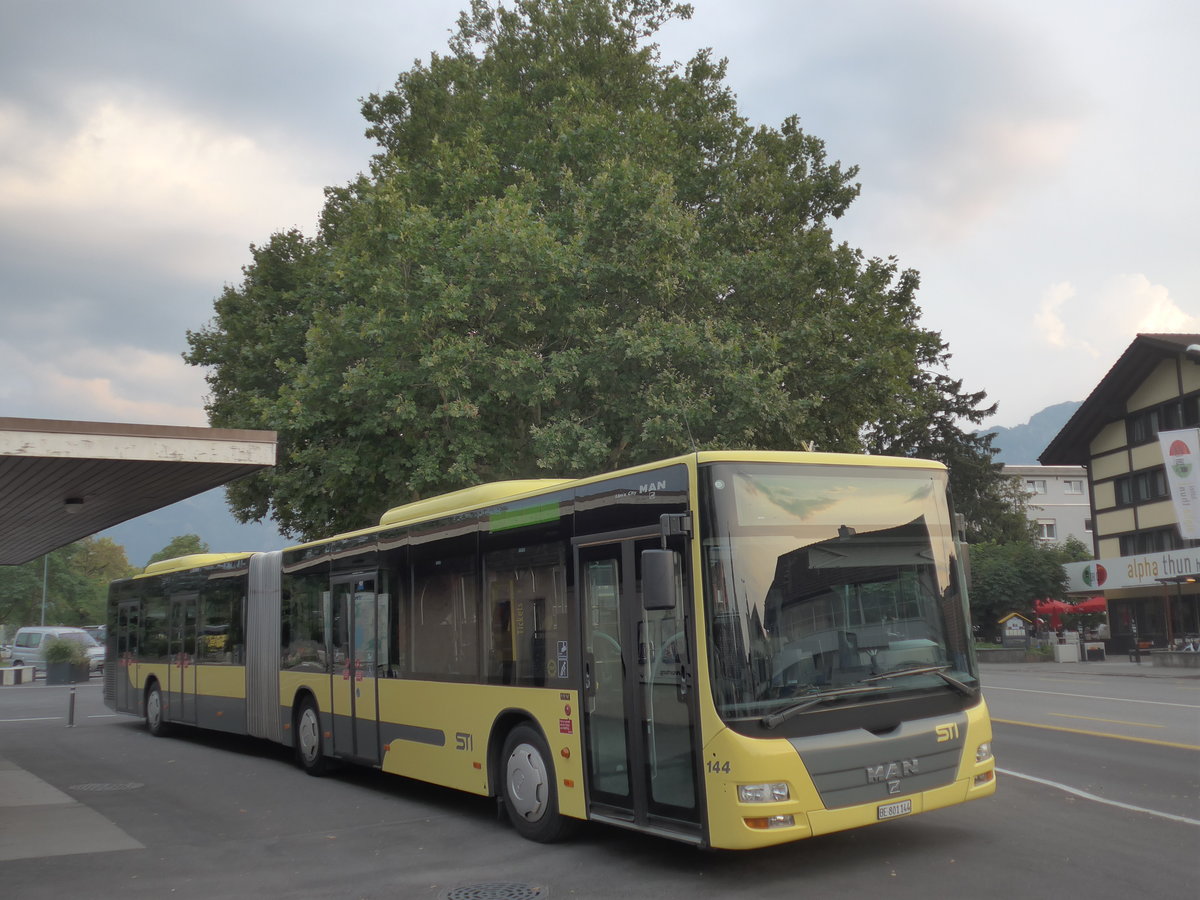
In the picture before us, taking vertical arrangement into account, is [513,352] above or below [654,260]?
below

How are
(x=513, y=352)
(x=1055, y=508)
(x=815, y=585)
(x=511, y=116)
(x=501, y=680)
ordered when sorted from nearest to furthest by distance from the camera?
(x=815, y=585)
(x=501, y=680)
(x=513, y=352)
(x=511, y=116)
(x=1055, y=508)

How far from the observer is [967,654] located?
8.28 m

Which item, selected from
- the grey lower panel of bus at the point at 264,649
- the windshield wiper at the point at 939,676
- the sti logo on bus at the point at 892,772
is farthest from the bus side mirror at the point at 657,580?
the grey lower panel of bus at the point at 264,649

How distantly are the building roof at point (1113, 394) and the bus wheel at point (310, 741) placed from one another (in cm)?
3859

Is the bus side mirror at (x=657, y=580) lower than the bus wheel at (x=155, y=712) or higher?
higher

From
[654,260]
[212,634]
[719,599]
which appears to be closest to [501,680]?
[719,599]

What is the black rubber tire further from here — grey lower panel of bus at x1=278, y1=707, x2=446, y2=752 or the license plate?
the license plate

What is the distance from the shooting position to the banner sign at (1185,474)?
36.5 metres

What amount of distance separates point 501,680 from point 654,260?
13723 mm

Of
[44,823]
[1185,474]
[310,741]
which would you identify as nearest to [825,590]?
[44,823]

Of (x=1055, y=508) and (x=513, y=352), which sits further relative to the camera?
(x=1055, y=508)

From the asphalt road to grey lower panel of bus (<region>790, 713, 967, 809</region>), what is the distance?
53cm

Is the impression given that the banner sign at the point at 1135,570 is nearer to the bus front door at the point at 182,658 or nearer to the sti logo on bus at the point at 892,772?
the bus front door at the point at 182,658

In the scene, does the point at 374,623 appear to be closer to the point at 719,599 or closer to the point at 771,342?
the point at 719,599
